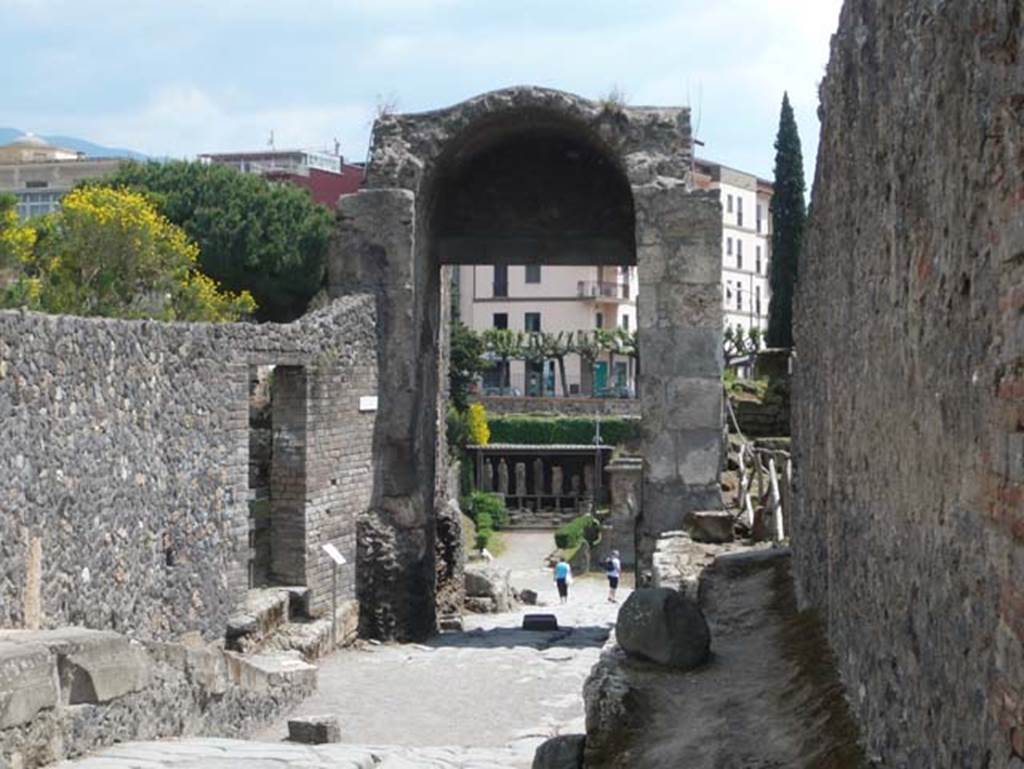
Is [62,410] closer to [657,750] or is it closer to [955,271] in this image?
[657,750]

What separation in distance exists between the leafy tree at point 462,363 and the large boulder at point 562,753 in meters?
41.5

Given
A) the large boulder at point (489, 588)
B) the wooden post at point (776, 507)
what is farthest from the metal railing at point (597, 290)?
the wooden post at point (776, 507)

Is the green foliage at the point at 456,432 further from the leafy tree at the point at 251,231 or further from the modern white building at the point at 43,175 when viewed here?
the modern white building at the point at 43,175

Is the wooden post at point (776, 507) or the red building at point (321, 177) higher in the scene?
the red building at point (321, 177)

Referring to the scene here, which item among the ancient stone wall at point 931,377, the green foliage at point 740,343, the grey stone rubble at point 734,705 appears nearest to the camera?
the ancient stone wall at point 931,377

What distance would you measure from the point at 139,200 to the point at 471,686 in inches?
771

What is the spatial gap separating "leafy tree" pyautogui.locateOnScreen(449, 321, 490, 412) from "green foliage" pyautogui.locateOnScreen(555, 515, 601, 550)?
7374 millimetres

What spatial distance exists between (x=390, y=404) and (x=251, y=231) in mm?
23010

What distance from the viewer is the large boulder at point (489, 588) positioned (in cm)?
2189

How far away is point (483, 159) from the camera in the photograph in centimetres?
2012

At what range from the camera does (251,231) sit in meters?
40.0

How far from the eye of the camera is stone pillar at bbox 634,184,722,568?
56.3 feet

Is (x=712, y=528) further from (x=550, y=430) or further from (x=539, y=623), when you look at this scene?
(x=550, y=430)

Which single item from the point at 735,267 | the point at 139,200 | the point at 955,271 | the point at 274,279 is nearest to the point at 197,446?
the point at 955,271
